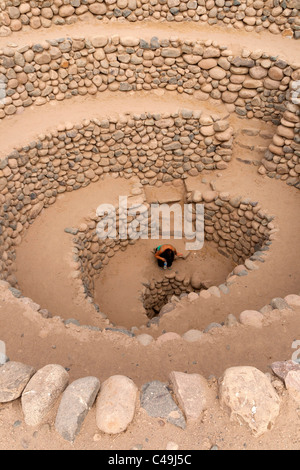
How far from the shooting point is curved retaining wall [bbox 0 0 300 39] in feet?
25.1

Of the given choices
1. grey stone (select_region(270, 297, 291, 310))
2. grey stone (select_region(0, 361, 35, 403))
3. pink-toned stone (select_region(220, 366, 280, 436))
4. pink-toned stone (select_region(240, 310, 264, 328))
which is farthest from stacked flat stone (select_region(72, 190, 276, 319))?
pink-toned stone (select_region(220, 366, 280, 436))

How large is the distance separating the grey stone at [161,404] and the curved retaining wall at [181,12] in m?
7.68

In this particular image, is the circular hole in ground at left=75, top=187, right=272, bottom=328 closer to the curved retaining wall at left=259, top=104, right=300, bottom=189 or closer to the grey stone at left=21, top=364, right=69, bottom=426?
the curved retaining wall at left=259, top=104, right=300, bottom=189

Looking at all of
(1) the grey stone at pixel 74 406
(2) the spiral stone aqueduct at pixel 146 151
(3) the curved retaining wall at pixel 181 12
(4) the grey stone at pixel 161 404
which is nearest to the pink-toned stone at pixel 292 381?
(4) the grey stone at pixel 161 404

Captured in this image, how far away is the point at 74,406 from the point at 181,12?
844 centimetres

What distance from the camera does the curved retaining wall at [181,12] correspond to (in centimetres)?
765

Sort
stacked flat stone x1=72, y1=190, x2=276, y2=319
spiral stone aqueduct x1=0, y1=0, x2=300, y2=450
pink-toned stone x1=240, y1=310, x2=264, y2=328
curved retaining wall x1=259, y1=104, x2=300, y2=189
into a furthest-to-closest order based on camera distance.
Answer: stacked flat stone x1=72, y1=190, x2=276, y2=319 → curved retaining wall x1=259, y1=104, x2=300, y2=189 → spiral stone aqueduct x1=0, y1=0, x2=300, y2=450 → pink-toned stone x1=240, y1=310, x2=264, y2=328

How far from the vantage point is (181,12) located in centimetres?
817

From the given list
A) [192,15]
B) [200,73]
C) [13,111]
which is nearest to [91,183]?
[13,111]

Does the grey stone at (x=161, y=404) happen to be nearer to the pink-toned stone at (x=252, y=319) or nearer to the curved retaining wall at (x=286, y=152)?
the pink-toned stone at (x=252, y=319)

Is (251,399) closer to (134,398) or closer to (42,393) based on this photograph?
(134,398)

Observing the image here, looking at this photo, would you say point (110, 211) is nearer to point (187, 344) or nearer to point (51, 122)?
point (51, 122)

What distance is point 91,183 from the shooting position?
8.00m

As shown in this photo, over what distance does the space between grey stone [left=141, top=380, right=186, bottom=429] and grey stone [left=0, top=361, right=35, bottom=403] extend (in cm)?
101
